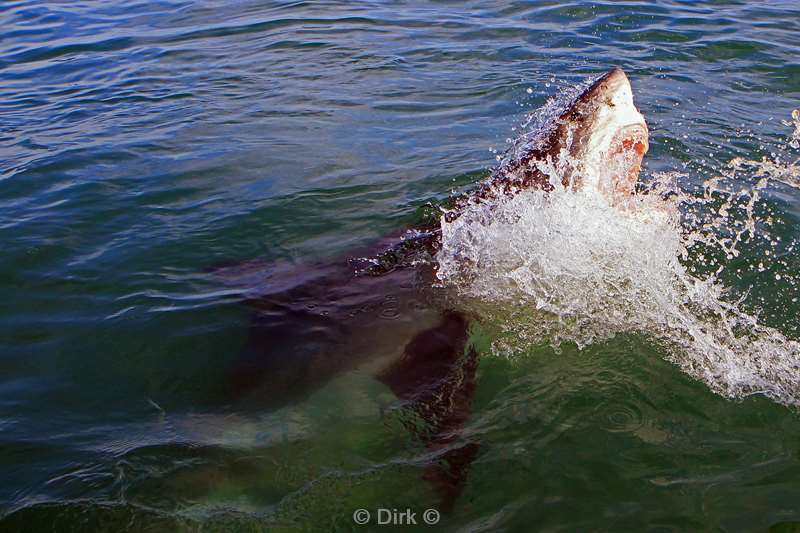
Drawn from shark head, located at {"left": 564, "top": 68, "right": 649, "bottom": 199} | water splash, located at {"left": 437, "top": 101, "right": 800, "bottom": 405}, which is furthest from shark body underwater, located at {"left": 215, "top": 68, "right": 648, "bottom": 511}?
water splash, located at {"left": 437, "top": 101, "right": 800, "bottom": 405}

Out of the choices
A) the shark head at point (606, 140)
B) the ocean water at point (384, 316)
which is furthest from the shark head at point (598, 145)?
the ocean water at point (384, 316)

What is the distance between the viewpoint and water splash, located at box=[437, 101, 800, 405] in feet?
15.3

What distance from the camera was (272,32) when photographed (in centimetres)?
1134

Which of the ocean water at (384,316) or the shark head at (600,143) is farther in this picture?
the shark head at (600,143)

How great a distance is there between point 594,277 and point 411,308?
1133mm

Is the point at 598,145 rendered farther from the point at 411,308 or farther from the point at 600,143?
the point at 411,308

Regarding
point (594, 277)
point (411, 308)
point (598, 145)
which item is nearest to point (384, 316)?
point (411, 308)

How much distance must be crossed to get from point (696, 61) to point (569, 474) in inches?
281

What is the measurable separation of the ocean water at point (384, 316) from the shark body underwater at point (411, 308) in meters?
0.05

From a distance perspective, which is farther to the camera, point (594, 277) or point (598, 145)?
point (594, 277)

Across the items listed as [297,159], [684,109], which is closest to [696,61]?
[684,109]

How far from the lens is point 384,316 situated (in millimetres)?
4863

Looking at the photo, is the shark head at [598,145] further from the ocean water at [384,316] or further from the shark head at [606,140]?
the ocean water at [384,316]

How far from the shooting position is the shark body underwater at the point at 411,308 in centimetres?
441
